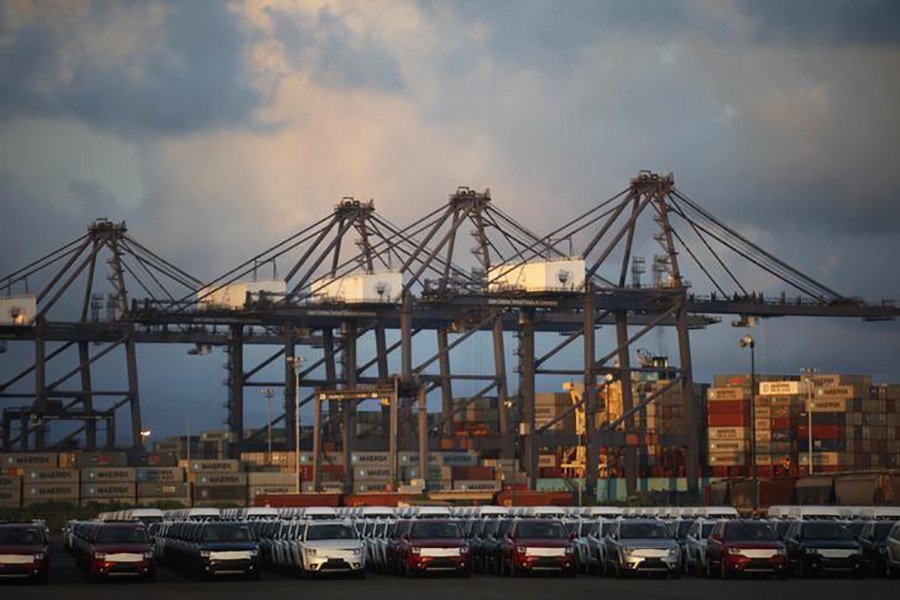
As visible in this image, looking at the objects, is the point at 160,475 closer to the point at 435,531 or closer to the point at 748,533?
Answer: the point at 435,531

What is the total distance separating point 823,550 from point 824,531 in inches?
45.7

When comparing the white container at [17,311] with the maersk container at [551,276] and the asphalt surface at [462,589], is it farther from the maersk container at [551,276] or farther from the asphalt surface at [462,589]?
the asphalt surface at [462,589]

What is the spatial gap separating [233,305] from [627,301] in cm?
2876

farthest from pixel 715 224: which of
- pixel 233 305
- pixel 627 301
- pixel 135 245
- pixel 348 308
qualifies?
pixel 135 245

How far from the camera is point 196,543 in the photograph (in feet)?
131

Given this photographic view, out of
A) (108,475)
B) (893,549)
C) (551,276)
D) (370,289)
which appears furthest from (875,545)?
(370,289)

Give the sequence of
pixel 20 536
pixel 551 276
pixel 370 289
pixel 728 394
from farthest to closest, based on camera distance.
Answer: pixel 728 394, pixel 370 289, pixel 551 276, pixel 20 536

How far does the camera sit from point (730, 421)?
128 m

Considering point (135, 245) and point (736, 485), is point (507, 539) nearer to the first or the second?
point (736, 485)

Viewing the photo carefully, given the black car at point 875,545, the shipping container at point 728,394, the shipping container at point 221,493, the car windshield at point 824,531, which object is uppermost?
the shipping container at point 728,394

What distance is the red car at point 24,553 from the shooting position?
121 ft

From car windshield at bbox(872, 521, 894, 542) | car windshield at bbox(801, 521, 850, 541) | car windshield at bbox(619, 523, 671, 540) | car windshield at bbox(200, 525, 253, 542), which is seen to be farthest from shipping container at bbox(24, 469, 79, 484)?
car windshield at bbox(801, 521, 850, 541)

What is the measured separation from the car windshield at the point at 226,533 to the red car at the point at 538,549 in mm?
6143

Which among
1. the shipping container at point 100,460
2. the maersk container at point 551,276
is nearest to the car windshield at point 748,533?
the maersk container at point 551,276
